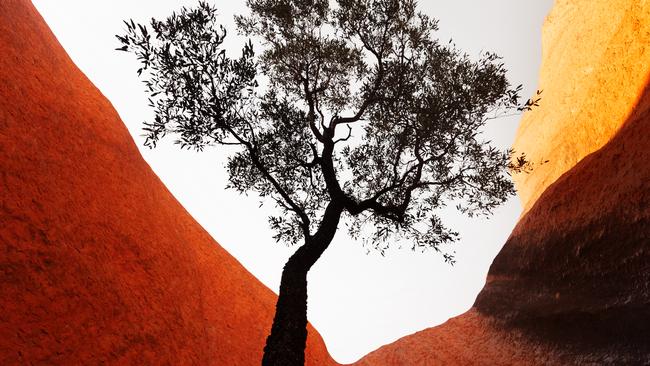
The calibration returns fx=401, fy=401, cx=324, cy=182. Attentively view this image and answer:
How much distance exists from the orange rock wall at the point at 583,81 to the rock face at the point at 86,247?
14899mm

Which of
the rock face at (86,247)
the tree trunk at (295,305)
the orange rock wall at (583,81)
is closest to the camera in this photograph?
the rock face at (86,247)

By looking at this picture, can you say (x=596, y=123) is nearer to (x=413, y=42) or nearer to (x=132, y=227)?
(x=413, y=42)

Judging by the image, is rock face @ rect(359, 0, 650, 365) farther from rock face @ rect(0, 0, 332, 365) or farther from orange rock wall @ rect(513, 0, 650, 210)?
rock face @ rect(0, 0, 332, 365)

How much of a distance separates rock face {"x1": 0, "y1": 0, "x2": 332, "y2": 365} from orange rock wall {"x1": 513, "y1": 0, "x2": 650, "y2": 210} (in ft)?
48.9

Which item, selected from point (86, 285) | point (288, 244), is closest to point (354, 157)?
point (288, 244)

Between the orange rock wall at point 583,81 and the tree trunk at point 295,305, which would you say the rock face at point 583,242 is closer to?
the orange rock wall at point 583,81

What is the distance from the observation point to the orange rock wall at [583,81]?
568 inches

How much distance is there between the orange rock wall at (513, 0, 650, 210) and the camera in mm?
14430

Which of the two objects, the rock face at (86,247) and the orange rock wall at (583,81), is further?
the orange rock wall at (583,81)

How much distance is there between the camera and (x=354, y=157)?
1587 centimetres

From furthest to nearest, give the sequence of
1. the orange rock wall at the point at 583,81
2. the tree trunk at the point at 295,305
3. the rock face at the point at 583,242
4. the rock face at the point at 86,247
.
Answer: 1. the orange rock wall at the point at 583,81
2. the rock face at the point at 583,242
3. the tree trunk at the point at 295,305
4. the rock face at the point at 86,247

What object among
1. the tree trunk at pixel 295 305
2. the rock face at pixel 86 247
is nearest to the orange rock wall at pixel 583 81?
the tree trunk at pixel 295 305

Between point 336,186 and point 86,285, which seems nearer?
point 86,285

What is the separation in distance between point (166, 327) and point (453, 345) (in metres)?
11.2
